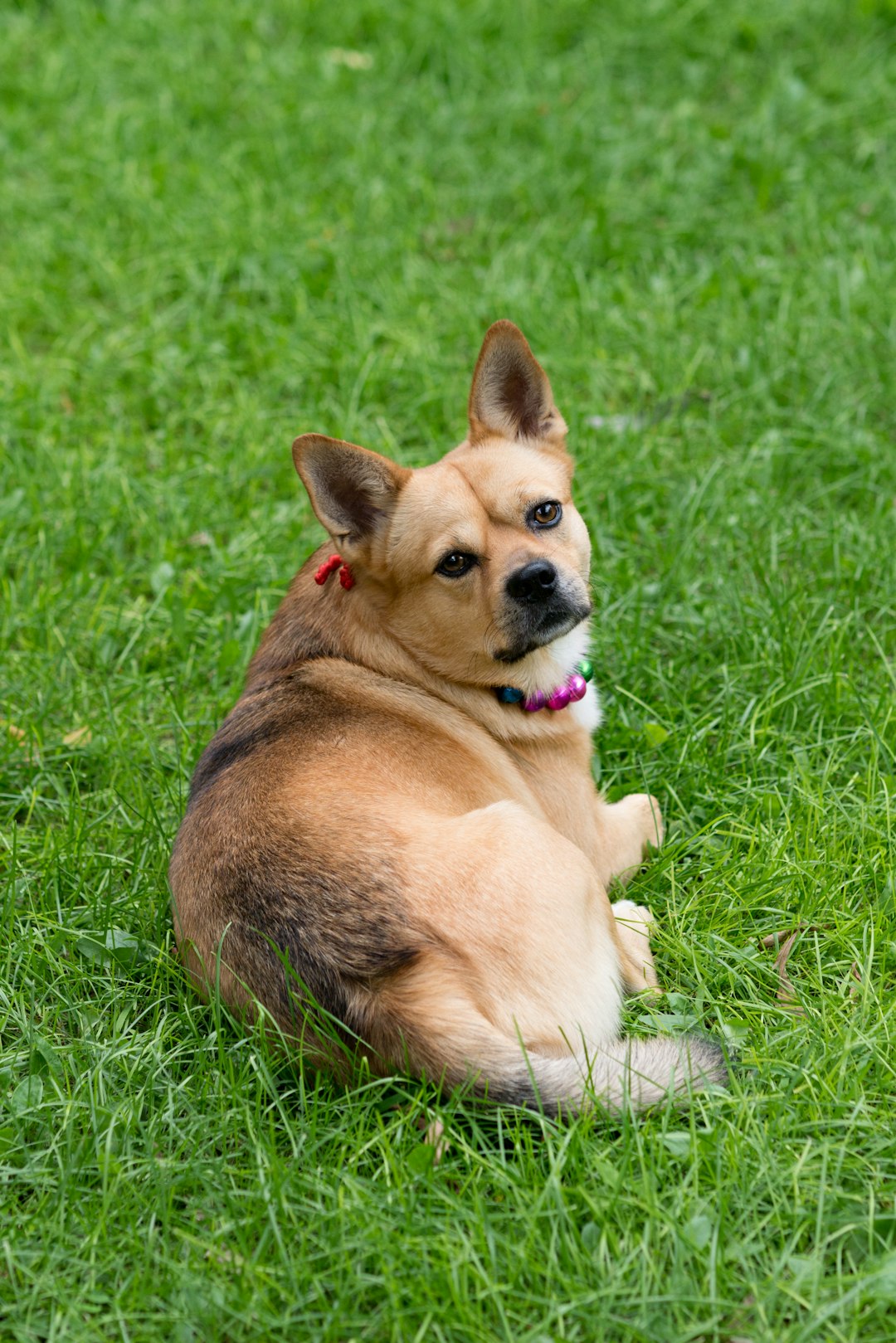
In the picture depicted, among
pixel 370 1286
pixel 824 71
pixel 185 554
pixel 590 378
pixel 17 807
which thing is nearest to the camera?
pixel 370 1286

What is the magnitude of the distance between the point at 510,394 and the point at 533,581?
719mm

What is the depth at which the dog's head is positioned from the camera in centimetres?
352

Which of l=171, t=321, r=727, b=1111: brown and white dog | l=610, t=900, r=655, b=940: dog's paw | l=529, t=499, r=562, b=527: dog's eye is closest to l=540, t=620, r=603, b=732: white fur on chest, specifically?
l=171, t=321, r=727, b=1111: brown and white dog

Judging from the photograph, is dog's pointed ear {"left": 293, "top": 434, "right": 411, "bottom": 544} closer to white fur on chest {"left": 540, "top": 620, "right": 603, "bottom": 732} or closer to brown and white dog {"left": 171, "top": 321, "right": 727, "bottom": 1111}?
brown and white dog {"left": 171, "top": 321, "right": 727, "bottom": 1111}

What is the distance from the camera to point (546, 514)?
369cm

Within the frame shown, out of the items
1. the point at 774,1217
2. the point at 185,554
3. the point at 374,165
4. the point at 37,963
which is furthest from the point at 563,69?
the point at 774,1217

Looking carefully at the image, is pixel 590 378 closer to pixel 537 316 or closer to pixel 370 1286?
pixel 537 316

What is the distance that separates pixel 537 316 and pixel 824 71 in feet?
9.66

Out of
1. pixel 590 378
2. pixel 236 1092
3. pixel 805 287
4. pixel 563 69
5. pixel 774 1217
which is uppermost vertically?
pixel 563 69

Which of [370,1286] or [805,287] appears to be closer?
[370,1286]

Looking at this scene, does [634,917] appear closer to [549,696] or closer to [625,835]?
[625,835]

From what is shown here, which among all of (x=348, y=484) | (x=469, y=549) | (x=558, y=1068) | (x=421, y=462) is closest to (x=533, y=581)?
(x=469, y=549)

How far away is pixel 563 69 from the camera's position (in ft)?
24.6

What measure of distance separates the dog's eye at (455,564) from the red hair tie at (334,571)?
275 mm
